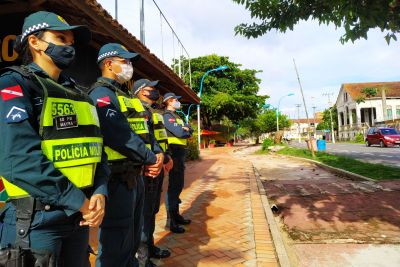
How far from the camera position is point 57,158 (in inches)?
66.6

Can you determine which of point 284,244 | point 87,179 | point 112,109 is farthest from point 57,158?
point 284,244

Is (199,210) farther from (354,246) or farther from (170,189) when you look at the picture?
(354,246)

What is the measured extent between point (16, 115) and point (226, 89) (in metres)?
34.8

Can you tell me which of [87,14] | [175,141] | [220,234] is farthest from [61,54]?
[220,234]

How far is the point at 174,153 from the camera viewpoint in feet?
17.3

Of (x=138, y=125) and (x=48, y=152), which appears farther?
(x=138, y=125)

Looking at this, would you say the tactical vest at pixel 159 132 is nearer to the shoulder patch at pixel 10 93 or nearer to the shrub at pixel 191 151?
the shoulder patch at pixel 10 93

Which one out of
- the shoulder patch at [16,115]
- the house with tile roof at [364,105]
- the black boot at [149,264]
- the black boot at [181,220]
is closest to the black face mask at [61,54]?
the shoulder patch at [16,115]

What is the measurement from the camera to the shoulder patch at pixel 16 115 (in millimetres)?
1576

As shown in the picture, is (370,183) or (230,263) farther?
(370,183)

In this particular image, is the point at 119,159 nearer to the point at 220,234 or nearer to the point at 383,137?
the point at 220,234

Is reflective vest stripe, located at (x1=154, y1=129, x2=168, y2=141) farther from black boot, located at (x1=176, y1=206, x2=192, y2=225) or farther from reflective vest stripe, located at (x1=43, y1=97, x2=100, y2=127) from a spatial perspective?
reflective vest stripe, located at (x1=43, y1=97, x2=100, y2=127)

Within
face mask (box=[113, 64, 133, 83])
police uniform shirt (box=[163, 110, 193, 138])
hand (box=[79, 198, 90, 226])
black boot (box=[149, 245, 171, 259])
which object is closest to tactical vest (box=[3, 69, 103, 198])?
hand (box=[79, 198, 90, 226])

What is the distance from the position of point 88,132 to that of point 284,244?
3.35m
